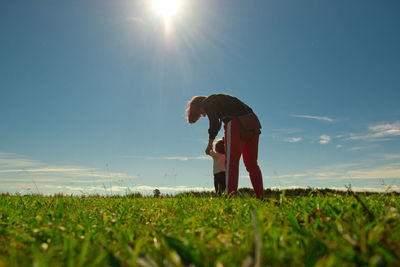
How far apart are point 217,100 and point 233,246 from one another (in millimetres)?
4724

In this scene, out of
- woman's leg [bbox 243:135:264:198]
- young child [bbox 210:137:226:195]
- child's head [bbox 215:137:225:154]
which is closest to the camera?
woman's leg [bbox 243:135:264:198]

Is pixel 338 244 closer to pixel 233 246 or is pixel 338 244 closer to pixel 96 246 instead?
pixel 233 246

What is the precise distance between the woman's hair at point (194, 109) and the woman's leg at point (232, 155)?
1.32 m

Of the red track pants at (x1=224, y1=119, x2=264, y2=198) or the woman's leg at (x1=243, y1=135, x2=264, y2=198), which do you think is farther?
the woman's leg at (x1=243, y1=135, x2=264, y2=198)

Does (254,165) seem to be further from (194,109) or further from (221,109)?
(194,109)

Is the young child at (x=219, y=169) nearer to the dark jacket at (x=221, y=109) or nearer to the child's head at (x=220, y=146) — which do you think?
the child's head at (x=220, y=146)

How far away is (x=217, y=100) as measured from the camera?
599cm

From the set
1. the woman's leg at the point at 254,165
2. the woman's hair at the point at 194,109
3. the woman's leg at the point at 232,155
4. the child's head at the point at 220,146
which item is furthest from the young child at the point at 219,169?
the woman's leg at the point at 232,155

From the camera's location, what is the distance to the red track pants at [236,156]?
5.57m

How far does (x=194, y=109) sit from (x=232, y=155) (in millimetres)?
1742

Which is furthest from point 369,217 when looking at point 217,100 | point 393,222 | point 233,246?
point 217,100

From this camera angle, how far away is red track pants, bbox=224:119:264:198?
557 centimetres

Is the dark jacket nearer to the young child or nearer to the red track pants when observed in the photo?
the red track pants

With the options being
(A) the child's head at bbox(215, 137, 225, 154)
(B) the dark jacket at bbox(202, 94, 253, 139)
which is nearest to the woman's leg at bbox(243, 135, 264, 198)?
(B) the dark jacket at bbox(202, 94, 253, 139)
